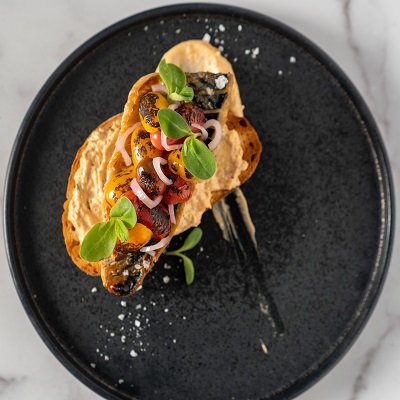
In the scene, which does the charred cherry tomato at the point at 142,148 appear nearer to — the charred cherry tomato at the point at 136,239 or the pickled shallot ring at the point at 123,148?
the pickled shallot ring at the point at 123,148

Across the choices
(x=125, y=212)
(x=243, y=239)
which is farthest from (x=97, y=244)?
(x=243, y=239)

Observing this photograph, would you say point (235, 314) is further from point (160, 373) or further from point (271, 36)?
point (271, 36)

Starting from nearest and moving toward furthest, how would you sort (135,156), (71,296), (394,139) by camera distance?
(135,156)
(71,296)
(394,139)

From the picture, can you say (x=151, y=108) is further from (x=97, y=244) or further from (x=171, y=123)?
(x=97, y=244)

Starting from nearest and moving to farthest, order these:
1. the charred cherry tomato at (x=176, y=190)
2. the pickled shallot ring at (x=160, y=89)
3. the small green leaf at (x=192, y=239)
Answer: the charred cherry tomato at (x=176, y=190), the pickled shallot ring at (x=160, y=89), the small green leaf at (x=192, y=239)

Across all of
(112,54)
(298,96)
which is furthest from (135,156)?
(298,96)

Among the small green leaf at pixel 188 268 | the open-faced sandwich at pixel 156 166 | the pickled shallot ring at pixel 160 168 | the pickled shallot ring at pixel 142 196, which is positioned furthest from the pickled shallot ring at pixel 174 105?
the small green leaf at pixel 188 268
